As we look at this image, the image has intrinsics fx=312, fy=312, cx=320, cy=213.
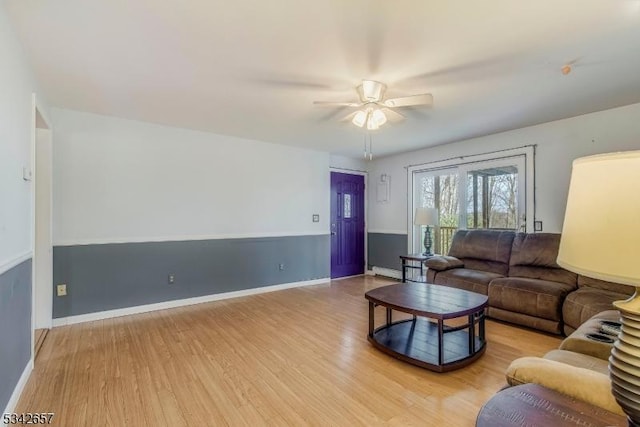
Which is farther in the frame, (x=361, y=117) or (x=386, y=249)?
(x=386, y=249)

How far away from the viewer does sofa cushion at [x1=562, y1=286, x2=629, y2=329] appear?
2.68 meters

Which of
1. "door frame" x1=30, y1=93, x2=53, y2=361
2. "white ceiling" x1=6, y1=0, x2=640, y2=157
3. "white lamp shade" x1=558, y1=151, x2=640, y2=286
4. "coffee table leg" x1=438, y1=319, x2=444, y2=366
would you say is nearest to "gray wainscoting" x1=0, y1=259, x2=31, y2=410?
"door frame" x1=30, y1=93, x2=53, y2=361

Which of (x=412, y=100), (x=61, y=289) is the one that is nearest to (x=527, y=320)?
(x=412, y=100)

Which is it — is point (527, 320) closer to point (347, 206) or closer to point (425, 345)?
point (425, 345)

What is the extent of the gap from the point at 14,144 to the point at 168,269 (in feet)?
7.77

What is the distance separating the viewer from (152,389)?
2.16 m

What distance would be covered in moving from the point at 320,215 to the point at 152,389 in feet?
12.7

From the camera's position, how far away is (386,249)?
19.8 feet

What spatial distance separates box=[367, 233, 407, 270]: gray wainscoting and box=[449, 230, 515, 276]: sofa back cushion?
4.42 ft

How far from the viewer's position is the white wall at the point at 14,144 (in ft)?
5.85

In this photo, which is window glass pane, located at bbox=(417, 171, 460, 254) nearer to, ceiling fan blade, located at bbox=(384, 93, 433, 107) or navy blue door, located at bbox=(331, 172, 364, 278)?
navy blue door, located at bbox=(331, 172, 364, 278)

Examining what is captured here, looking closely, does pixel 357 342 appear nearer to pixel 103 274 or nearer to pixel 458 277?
pixel 458 277

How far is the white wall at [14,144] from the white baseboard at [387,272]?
5.09m

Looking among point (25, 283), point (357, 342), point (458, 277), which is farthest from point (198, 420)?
point (458, 277)
